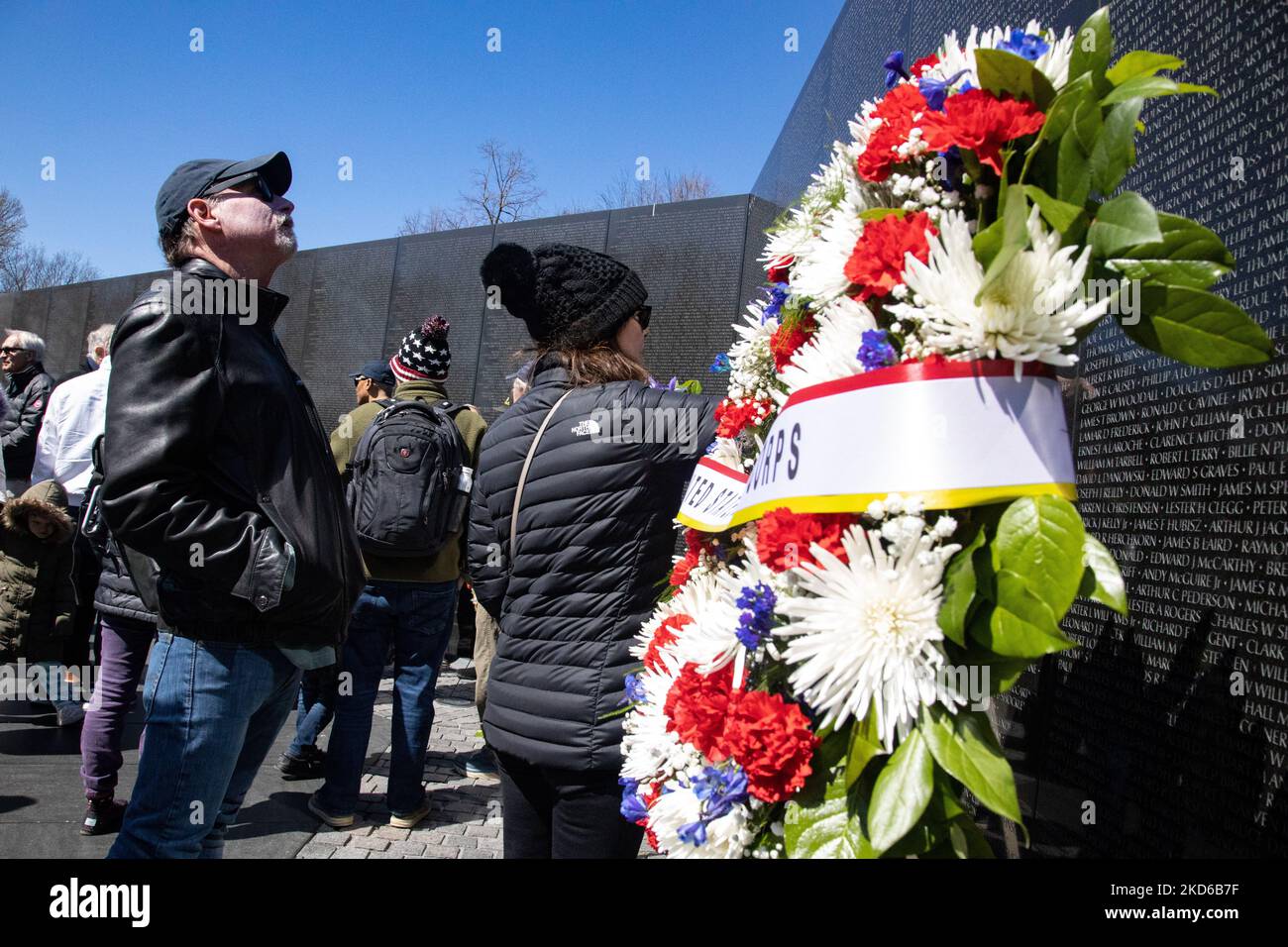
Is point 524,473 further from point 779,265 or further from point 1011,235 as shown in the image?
point 1011,235

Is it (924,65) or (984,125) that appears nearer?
(984,125)

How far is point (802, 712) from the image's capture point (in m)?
1.55

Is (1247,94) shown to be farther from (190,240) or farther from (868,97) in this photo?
(190,240)

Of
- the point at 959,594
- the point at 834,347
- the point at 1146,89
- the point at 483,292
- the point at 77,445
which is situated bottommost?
the point at 959,594

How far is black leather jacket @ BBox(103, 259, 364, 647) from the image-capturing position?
2.24 meters

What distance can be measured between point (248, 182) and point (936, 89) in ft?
6.49

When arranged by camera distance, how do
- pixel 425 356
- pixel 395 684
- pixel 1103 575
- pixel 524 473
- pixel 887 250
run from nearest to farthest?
1. pixel 1103 575
2. pixel 887 250
3. pixel 524 473
4. pixel 395 684
5. pixel 425 356

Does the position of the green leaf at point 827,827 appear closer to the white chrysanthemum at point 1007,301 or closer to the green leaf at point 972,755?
the green leaf at point 972,755

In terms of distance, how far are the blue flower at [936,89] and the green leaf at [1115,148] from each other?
0.27 m

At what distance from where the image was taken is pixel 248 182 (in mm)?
2654

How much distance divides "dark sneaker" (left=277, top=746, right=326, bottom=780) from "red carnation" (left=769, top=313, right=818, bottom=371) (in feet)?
14.1

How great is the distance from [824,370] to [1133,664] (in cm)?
128

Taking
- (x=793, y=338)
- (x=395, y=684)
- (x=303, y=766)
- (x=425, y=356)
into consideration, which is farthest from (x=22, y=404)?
(x=793, y=338)

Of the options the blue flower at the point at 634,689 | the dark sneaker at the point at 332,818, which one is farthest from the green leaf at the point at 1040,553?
the dark sneaker at the point at 332,818
